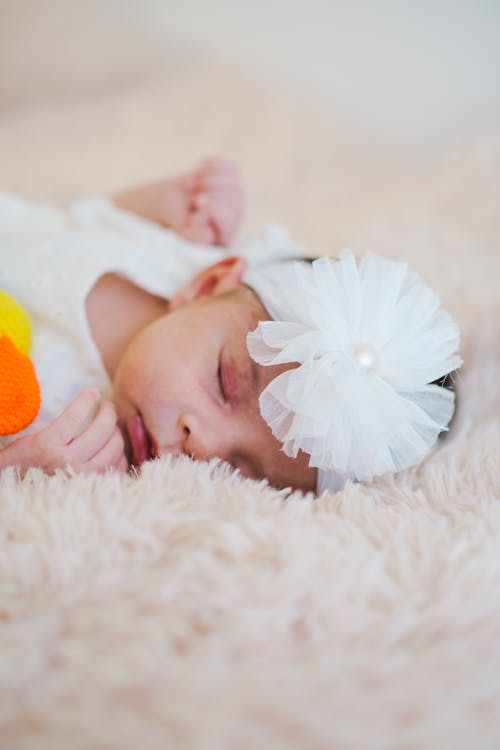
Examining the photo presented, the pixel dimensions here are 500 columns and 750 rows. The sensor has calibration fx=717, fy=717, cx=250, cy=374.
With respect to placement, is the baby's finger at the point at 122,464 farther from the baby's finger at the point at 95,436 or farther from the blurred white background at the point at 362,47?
the blurred white background at the point at 362,47

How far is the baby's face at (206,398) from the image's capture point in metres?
0.92

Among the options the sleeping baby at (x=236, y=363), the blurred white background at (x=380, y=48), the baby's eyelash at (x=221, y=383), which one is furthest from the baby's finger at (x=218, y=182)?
the blurred white background at (x=380, y=48)

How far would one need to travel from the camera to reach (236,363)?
94 centimetres

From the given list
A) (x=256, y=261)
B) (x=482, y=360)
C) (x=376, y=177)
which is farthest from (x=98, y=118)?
(x=482, y=360)

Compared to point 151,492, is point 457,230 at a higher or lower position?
higher

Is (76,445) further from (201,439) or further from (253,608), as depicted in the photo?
(253,608)

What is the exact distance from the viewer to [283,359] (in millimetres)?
825

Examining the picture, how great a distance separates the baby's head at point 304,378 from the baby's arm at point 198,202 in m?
0.53

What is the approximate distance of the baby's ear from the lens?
1173 millimetres

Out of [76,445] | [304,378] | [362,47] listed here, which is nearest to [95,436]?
[76,445]

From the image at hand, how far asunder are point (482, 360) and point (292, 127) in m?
1.11

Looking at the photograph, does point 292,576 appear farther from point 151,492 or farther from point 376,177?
point 376,177

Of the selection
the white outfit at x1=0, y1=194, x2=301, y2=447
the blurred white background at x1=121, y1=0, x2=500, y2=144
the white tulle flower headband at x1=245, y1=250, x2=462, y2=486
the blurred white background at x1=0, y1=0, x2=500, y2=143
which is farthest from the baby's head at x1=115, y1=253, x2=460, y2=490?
the blurred white background at x1=121, y1=0, x2=500, y2=144

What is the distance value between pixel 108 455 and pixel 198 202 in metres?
0.78
